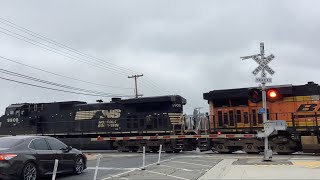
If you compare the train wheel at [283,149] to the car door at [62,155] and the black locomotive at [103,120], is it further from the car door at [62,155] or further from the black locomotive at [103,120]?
the car door at [62,155]

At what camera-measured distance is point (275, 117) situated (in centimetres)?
2173

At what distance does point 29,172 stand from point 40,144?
1231mm

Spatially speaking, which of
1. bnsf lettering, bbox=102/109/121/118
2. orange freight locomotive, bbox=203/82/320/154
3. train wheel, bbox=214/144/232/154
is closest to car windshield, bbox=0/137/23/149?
orange freight locomotive, bbox=203/82/320/154

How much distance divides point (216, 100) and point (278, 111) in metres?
3.69

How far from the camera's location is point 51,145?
40.4ft

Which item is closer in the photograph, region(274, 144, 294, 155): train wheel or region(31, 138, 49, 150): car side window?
region(31, 138, 49, 150): car side window

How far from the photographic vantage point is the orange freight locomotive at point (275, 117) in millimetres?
20641

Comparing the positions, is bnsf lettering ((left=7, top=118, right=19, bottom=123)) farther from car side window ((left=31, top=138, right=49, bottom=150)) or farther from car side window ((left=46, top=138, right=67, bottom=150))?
car side window ((left=31, top=138, right=49, bottom=150))

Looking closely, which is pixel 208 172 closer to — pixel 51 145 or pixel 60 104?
pixel 51 145

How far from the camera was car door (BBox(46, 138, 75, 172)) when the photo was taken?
40.5ft

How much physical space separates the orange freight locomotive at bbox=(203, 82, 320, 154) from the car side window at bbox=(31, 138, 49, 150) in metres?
11.6

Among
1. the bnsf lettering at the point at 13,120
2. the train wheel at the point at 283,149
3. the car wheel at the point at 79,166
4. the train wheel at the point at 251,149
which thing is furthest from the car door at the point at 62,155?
the bnsf lettering at the point at 13,120

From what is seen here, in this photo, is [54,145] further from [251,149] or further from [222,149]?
[251,149]

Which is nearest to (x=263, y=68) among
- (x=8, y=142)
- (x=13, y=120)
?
(x=8, y=142)
